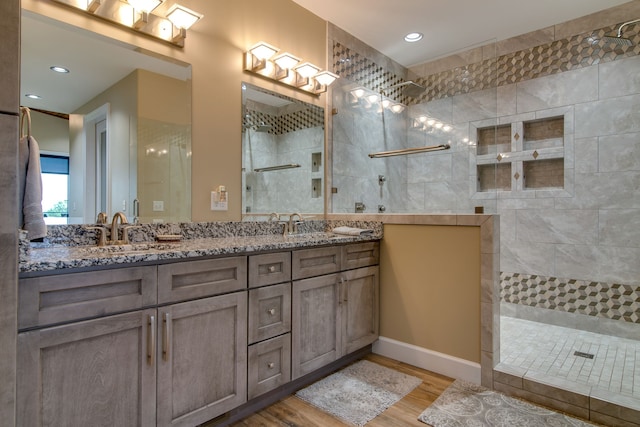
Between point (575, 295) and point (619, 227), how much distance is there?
664mm

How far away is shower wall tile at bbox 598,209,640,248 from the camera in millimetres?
2773

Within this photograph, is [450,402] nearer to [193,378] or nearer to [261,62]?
[193,378]

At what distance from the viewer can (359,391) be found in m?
2.02

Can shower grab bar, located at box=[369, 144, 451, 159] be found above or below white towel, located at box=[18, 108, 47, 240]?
above

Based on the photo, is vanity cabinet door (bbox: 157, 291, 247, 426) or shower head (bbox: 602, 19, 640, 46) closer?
vanity cabinet door (bbox: 157, 291, 247, 426)

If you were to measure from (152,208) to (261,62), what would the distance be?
1249mm

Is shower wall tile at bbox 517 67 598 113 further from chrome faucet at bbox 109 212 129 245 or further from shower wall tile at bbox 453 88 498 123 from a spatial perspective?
chrome faucet at bbox 109 212 129 245

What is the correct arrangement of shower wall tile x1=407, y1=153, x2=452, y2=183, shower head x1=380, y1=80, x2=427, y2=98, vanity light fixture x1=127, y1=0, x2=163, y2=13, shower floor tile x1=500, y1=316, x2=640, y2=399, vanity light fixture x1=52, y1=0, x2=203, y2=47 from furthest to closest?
shower head x1=380, y1=80, x2=427, y2=98
shower wall tile x1=407, y1=153, x2=452, y2=183
shower floor tile x1=500, y1=316, x2=640, y2=399
vanity light fixture x1=127, y1=0, x2=163, y2=13
vanity light fixture x1=52, y1=0, x2=203, y2=47

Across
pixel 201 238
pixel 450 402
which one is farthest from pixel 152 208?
pixel 450 402

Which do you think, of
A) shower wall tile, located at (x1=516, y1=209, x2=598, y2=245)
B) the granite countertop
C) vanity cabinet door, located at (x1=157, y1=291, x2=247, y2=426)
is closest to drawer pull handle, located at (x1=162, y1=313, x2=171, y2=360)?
vanity cabinet door, located at (x1=157, y1=291, x2=247, y2=426)

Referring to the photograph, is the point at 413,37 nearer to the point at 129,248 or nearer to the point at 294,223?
the point at 294,223

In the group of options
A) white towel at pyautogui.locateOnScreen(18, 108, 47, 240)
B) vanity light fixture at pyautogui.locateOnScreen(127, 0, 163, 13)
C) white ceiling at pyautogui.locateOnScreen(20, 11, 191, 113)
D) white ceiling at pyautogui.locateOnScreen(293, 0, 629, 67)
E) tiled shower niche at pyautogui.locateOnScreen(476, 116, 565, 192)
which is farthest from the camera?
tiled shower niche at pyautogui.locateOnScreen(476, 116, 565, 192)

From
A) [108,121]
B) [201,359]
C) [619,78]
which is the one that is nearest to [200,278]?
[201,359]

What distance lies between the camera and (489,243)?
2084 millimetres
